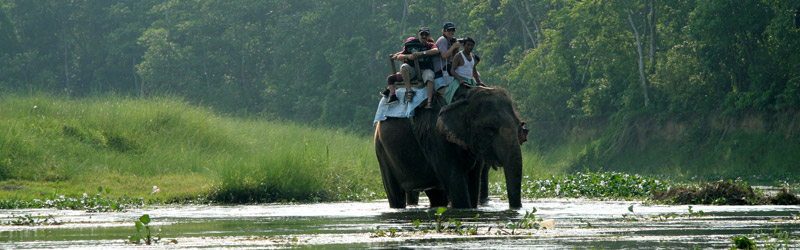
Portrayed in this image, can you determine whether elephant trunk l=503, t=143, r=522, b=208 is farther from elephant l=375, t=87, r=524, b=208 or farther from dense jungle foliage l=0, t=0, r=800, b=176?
dense jungle foliage l=0, t=0, r=800, b=176

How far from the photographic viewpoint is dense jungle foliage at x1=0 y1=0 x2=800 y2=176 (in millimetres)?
36938

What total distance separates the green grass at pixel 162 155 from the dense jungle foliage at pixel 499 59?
1267 cm

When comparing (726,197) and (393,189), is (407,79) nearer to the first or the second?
(393,189)

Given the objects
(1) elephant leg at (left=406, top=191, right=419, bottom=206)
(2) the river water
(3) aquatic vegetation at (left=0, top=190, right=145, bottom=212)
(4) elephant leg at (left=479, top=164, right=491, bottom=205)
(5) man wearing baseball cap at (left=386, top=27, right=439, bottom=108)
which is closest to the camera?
(2) the river water

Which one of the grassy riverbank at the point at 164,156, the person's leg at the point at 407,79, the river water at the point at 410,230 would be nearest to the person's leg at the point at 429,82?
the person's leg at the point at 407,79

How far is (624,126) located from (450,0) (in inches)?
650

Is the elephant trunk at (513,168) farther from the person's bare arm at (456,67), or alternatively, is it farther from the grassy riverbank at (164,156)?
the grassy riverbank at (164,156)

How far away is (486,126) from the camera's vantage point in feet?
46.6

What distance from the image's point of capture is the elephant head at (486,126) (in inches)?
550

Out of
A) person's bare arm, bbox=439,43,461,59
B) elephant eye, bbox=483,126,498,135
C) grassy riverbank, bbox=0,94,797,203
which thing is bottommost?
grassy riverbank, bbox=0,94,797,203

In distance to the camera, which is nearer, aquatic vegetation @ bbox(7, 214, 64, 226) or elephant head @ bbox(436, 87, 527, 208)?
aquatic vegetation @ bbox(7, 214, 64, 226)

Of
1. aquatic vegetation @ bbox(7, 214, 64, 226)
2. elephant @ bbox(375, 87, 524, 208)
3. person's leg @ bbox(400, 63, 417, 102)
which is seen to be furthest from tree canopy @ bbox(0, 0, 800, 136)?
aquatic vegetation @ bbox(7, 214, 64, 226)

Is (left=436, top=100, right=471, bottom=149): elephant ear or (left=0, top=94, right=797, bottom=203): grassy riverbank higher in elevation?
(left=436, top=100, right=471, bottom=149): elephant ear

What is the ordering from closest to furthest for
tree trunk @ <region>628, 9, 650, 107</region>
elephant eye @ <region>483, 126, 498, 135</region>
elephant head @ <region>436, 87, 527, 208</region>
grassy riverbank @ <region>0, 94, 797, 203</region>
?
elephant head @ <region>436, 87, 527, 208</region> < elephant eye @ <region>483, 126, 498, 135</region> < grassy riverbank @ <region>0, 94, 797, 203</region> < tree trunk @ <region>628, 9, 650, 107</region>
